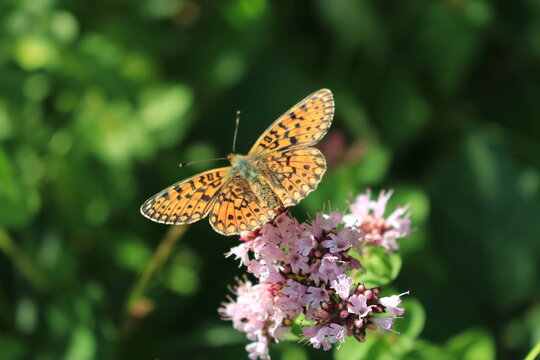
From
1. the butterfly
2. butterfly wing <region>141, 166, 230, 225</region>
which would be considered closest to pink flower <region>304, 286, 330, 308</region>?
the butterfly

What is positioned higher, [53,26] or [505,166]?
[53,26]

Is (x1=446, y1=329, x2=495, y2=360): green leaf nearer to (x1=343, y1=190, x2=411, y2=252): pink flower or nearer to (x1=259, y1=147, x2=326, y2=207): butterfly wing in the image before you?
(x1=343, y1=190, x2=411, y2=252): pink flower

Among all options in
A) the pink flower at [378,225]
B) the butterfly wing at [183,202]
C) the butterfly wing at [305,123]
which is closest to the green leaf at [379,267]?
the pink flower at [378,225]

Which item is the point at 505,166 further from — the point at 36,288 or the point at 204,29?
the point at 36,288

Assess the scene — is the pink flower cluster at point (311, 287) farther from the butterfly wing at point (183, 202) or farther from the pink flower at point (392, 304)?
the butterfly wing at point (183, 202)

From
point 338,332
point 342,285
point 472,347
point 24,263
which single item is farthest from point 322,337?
point 24,263

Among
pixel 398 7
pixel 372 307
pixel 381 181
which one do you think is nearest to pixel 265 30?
pixel 398 7
